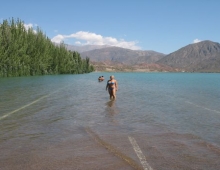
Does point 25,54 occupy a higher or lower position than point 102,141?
higher

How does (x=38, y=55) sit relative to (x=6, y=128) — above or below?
above

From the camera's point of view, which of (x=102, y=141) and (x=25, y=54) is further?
(x=25, y=54)

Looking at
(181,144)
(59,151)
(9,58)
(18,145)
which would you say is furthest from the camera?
(9,58)

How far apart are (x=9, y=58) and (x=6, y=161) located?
58212 mm

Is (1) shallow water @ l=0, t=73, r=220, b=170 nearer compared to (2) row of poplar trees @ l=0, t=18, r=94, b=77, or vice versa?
(1) shallow water @ l=0, t=73, r=220, b=170

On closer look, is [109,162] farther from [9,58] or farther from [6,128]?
[9,58]

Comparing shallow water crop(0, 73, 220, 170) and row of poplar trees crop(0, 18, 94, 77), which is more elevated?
row of poplar trees crop(0, 18, 94, 77)

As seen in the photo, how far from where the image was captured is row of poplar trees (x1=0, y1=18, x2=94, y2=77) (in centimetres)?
6097

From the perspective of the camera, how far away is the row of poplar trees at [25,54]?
6097cm

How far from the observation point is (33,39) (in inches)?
2972

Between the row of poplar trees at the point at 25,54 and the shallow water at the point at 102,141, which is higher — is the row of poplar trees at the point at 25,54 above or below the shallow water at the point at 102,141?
above

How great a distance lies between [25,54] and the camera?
6806cm

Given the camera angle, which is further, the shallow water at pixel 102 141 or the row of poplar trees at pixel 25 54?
the row of poplar trees at pixel 25 54

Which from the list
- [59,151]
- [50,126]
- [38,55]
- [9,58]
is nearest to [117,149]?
[59,151]
